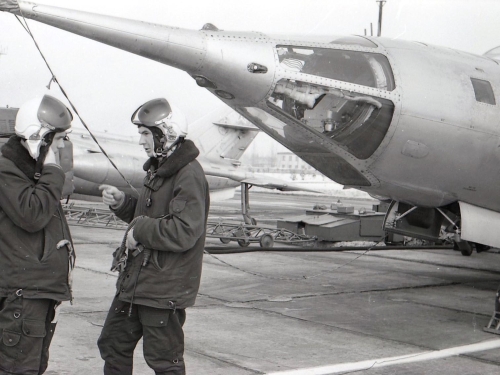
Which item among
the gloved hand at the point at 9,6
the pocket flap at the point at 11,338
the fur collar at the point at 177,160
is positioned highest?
the gloved hand at the point at 9,6

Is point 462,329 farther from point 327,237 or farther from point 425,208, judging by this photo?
point 327,237

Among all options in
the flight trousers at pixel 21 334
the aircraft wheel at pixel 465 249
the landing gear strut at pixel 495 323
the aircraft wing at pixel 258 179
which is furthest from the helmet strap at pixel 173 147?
the aircraft wing at pixel 258 179

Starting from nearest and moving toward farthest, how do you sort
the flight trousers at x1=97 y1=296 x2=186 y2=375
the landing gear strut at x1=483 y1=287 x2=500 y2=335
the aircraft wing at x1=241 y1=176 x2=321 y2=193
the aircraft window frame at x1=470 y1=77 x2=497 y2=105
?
the flight trousers at x1=97 y1=296 x2=186 y2=375 < the landing gear strut at x1=483 y1=287 x2=500 y2=335 < the aircraft window frame at x1=470 y1=77 x2=497 y2=105 < the aircraft wing at x1=241 y1=176 x2=321 y2=193

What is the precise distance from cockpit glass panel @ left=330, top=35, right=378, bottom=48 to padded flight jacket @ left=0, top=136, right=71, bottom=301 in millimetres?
3841

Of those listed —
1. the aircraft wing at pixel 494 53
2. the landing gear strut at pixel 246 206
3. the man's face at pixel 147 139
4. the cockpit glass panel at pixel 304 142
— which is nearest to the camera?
the man's face at pixel 147 139

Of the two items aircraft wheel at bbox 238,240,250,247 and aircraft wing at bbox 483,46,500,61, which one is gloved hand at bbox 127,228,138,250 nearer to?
aircraft wing at bbox 483,46,500,61

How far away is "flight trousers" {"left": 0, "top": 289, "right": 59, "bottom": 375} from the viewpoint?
11.0 feet

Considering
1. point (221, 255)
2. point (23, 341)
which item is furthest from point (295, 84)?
point (221, 255)

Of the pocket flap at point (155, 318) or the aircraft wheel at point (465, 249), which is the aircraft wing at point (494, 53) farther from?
the pocket flap at point (155, 318)

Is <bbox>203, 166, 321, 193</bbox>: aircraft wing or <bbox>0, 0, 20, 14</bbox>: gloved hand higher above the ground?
<bbox>0, 0, 20, 14</bbox>: gloved hand

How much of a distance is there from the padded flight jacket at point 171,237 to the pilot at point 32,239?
1.28 feet

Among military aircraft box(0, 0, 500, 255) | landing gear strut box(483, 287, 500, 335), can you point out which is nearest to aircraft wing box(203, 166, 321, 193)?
military aircraft box(0, 0, 500, 255)

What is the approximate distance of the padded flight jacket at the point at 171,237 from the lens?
3697mm

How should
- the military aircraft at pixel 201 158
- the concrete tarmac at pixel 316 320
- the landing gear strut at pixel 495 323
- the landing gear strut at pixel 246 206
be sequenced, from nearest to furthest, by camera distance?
the concrete tarmac at pixel 316 320 → the landing gear strut at pixel 495 323 → the landing gear strut at pixel 246 206 → the military aircraft at pixel 201 158
